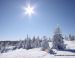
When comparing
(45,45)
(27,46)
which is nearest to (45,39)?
(45,45)

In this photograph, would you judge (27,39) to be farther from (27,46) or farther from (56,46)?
(56,46)

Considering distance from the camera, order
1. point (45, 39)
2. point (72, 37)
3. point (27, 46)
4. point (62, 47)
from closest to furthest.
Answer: point (62, 47) → point (45, 39) → point (27, 46) → point (72, 37)

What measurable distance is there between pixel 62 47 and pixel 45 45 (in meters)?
6.84

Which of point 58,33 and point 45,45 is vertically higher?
point 58,33

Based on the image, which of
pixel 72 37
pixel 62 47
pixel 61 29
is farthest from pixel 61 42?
pixel 72 37

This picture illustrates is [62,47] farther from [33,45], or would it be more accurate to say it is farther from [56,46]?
[33,45]

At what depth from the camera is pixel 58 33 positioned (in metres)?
50.1

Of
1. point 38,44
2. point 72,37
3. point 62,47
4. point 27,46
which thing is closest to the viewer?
point 62,47

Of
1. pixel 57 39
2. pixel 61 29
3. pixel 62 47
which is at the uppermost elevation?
pixel 61 29

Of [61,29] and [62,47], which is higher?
[61,29]

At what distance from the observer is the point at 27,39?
225 feet

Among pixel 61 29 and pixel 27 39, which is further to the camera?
pixel 27 39

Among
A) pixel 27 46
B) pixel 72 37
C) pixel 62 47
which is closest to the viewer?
pixel 62 47

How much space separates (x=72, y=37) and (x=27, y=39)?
48.3 m
